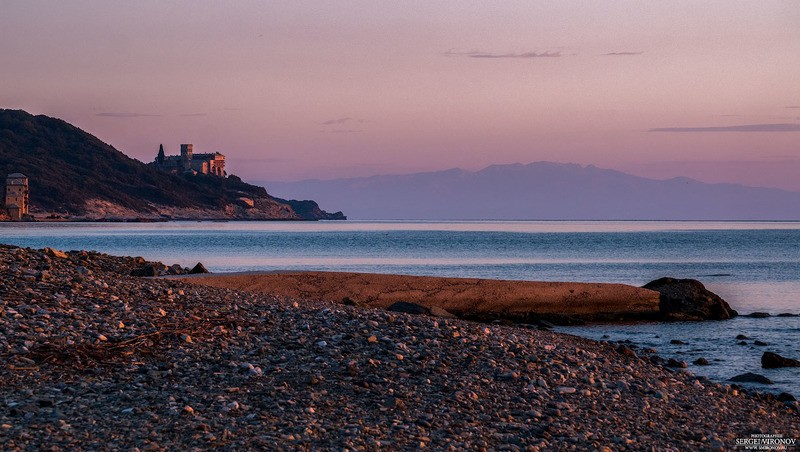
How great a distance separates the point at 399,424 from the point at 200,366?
317 cm

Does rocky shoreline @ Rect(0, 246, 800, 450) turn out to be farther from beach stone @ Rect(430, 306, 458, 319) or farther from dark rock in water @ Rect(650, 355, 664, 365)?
beach stone @ Rect(430, 306, 458, 319)

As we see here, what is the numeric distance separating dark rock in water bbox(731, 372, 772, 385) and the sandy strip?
856 centimetres

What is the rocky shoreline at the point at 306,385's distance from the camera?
375 inches

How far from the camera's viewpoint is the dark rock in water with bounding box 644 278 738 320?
1046 inches

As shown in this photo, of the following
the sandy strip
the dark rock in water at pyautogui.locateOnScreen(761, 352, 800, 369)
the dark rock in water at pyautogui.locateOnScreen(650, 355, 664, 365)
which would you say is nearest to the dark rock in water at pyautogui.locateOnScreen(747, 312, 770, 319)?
the sandy strip

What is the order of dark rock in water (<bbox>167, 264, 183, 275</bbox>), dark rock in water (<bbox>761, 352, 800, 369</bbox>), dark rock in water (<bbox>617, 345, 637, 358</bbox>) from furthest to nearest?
dark rock in water (<bbox>167, 264, 183, 275</bbox>) < dark rock in water (<bbox>761, 352, 800, 369</bbox>) < dark rock in water (<bbox>617, 345, 637, 358</bbox>)

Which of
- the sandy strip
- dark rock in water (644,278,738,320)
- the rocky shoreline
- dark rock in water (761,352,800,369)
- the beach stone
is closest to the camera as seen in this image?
the rocky shoreline

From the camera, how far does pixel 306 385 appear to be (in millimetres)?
11258

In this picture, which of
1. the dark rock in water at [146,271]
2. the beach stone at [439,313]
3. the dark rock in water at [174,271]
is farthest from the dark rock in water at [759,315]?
the dark rock in water at [146,271]

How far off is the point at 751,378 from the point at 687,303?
10.7 meters

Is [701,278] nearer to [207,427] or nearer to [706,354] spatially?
[706,354]

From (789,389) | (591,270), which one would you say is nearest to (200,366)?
(789,389)

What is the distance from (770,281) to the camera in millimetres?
46719

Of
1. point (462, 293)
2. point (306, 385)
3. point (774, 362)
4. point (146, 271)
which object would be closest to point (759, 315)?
point (462, 293)
